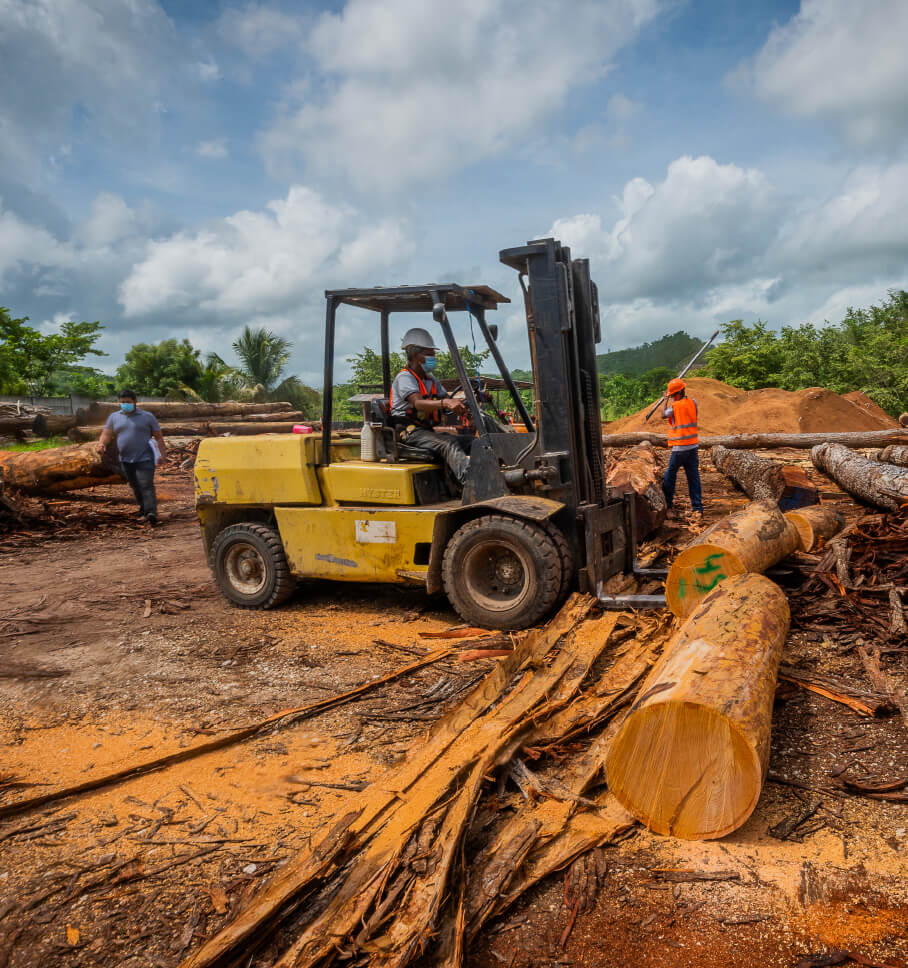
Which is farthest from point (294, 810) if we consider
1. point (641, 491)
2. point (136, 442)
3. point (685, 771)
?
point (136, 442)

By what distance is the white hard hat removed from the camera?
20.8ft

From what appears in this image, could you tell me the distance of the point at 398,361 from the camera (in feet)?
24.9

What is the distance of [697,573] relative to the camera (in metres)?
5.27

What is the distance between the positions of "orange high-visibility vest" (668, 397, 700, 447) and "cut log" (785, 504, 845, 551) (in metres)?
2.79

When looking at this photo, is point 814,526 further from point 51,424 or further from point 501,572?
point 51,424

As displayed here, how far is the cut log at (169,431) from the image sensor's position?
19.4 metres

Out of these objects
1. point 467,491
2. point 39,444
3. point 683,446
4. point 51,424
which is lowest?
point 467,491

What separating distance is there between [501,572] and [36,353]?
37.7 m

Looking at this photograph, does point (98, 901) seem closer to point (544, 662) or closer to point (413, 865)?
point (413, 865)

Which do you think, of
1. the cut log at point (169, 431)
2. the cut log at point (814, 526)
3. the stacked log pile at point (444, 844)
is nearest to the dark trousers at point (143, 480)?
the cut log at point (169, 431)

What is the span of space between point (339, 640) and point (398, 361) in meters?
2.92

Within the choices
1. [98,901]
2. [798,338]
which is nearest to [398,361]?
[98,901]

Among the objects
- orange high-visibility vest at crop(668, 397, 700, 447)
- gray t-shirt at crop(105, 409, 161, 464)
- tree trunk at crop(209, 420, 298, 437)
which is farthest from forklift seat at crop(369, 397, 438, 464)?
tree trunk at crop(209, 420, 298, 437)

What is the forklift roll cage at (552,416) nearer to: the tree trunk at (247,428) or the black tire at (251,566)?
the black tire at (251,566)
